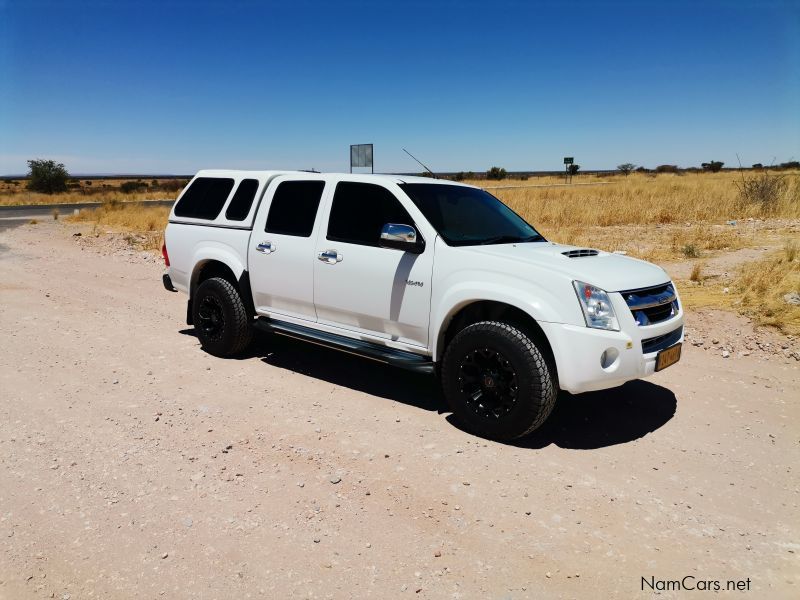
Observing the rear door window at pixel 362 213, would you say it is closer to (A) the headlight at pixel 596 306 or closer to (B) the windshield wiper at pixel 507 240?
(B) the windshield wiper at pixel 507 240

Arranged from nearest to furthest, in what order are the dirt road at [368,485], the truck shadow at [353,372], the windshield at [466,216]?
the dirt road at [368,485] < the windshield at [466,216] < the truck shadow at [353,372]

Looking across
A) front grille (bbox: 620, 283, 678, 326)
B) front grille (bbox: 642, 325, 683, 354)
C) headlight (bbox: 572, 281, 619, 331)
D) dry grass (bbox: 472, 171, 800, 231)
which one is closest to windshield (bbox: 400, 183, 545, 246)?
headlight (bbox: 572, 281, 619, 331)

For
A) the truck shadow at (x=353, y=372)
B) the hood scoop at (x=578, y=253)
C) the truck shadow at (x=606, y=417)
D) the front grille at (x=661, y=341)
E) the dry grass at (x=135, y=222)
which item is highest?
the hood scoop at (x=578, y=253)

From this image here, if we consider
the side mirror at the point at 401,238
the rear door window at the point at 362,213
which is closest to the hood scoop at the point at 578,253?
the side mirror at the point at 401,238

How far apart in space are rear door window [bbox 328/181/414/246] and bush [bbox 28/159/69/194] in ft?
207

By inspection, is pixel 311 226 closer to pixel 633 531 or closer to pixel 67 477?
pixel 67 477

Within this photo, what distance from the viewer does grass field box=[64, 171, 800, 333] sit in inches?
312

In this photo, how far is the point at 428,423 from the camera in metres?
4.80

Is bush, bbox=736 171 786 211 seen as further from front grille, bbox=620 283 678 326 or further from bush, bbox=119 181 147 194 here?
bush, bbox=119 181 147 194

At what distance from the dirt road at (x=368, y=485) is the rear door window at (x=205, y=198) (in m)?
1.63

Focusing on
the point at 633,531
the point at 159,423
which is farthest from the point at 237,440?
the point at 633,531

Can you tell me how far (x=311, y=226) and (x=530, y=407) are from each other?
8.82ft

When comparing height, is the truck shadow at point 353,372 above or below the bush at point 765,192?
below

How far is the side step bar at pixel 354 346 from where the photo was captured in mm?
4797
